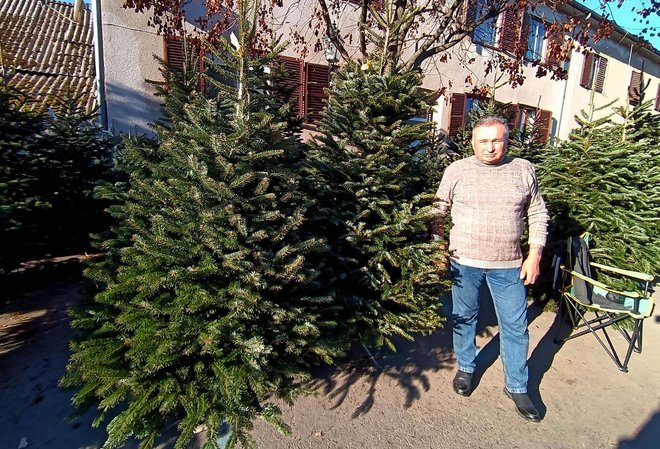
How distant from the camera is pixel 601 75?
14500 mm

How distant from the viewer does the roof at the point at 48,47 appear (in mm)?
7973

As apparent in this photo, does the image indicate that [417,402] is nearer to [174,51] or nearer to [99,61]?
[174,51]

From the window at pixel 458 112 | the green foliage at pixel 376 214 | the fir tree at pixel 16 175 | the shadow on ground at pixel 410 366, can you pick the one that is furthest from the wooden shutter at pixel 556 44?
the fir tree at pixel 16 175

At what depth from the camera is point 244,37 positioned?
2.11 meters

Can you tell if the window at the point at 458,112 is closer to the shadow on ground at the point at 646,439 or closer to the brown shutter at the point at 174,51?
the brown shutter at the point at 174,51

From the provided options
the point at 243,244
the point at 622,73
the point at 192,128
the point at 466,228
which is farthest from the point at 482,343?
the point at 622,73

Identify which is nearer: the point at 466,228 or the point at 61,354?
the point at 466,228

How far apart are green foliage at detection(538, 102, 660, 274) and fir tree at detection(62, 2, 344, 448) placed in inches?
133

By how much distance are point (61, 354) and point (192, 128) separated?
236 centimetres

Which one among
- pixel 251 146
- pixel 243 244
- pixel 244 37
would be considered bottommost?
pixel 243 244

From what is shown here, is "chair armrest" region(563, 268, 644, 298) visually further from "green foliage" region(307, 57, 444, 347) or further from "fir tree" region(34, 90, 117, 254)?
"fir tree" region(34, 90, 117, 254)

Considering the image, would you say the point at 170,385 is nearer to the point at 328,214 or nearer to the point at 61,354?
the point at 328,214

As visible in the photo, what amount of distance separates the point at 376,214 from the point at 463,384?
4.72 ft

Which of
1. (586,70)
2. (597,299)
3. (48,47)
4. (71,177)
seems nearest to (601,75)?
(586,70)
